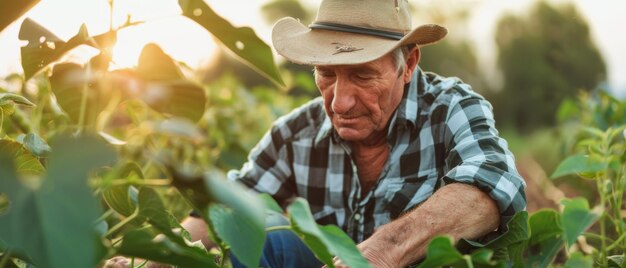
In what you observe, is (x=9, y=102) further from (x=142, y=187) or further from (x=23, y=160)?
(x=142, y=187)

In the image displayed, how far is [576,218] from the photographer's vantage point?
112cm

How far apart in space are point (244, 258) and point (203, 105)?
262 mm

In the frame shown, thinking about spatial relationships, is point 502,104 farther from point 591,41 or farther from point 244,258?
point 244,258

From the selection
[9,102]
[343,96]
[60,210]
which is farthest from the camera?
[343,96]

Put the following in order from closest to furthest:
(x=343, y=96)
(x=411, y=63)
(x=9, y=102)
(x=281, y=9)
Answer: (x=9, y=102) < (x=343, y=96) < (x=411, y=63) < (x=281, y=9)

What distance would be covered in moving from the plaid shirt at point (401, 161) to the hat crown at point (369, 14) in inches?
7.0

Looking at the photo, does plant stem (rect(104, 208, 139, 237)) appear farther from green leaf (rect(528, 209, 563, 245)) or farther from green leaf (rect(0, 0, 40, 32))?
green leaf (rect(528, 209, 563, 245))

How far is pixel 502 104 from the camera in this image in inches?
520

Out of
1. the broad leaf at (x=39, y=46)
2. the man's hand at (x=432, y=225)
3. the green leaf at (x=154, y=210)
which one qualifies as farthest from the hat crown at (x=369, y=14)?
the green leaf at (x=154, y=210)

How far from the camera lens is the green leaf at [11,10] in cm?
103

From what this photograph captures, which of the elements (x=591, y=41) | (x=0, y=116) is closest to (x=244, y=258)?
(x=0, y=116)

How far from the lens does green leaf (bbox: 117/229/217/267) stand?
96cm

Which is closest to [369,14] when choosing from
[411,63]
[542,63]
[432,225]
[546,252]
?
[411,63]

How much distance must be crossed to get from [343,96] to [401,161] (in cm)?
25
